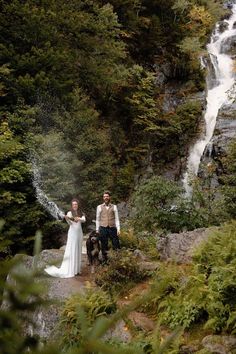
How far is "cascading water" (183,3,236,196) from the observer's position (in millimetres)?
21547

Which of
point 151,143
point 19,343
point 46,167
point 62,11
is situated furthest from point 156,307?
point 151,143

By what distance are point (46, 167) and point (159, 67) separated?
1237 cm

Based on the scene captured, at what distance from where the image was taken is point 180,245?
9.67 m

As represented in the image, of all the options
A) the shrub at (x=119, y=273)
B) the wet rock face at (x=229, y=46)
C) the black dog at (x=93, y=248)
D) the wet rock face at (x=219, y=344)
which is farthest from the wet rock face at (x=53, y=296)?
the wet rock face at (x=229, y=46)

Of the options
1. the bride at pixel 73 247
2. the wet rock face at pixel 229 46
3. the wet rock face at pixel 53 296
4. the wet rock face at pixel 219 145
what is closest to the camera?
the wet rock face at pixel 53 296

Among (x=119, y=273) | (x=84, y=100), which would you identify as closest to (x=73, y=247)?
(x=119, y=273)

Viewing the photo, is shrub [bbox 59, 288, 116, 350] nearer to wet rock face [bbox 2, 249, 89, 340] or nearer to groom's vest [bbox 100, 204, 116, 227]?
wet rock face [bbox 2, 249, 89, 340]

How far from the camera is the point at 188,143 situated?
73.3ft

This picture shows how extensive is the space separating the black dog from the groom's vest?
511mm

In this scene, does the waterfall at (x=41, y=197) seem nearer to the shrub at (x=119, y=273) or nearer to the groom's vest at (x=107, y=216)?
the groom's vest at (x=107, y=216)

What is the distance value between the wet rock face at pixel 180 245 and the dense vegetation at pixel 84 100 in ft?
11.5

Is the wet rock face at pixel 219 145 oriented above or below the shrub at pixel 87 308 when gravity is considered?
above

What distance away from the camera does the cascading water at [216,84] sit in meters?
21.5

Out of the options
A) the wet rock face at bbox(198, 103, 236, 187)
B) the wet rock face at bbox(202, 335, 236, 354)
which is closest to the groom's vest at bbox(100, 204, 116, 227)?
the wet rock face at bbox(202, 335, 236, 354)
